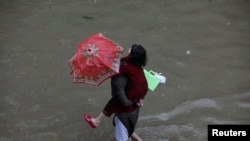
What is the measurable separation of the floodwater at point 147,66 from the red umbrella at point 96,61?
52.9 inches

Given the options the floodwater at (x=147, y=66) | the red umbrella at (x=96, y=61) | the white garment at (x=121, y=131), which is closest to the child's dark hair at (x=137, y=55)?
the red umbrella at (x=96, y=61)

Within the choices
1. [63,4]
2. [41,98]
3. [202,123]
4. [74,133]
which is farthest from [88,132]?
[63,4]

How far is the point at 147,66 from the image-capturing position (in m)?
5.49

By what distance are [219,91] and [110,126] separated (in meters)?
1.55

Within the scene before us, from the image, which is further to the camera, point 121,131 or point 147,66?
point 147,66

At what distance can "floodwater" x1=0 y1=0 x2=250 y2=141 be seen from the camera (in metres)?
4.64

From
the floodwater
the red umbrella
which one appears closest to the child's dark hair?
the red umbrella

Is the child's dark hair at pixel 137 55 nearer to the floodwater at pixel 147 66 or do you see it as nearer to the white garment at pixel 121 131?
the white garment at pixel 121 131

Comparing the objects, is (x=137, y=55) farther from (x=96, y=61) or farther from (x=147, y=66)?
(x=147, y=66)

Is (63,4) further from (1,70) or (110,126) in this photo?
(110,126)

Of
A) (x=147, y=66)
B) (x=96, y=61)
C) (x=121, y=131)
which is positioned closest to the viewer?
(x=96, y=61)

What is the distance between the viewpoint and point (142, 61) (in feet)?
11.0

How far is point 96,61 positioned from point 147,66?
229 cm

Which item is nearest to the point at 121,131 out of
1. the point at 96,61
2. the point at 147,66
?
the point at 96,61
